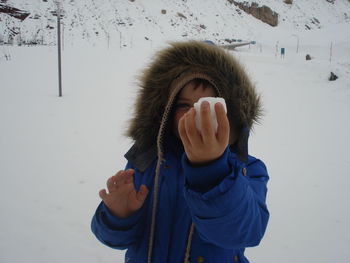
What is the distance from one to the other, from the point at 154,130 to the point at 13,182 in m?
1.55

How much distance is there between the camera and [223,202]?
0.48 m

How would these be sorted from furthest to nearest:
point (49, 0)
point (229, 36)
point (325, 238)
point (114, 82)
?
point (229, 36), point (49, 0), point (114, 82), point (325, 238)

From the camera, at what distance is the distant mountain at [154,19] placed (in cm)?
1259

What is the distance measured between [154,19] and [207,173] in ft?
63.6

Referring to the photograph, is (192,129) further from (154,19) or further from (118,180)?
(154,19)

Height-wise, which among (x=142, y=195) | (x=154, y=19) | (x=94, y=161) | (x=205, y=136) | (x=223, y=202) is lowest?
(x=94, y=161)

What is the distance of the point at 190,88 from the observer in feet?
Answer: 2.62

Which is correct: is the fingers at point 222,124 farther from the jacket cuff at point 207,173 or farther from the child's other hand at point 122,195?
the child's other hand at point 122,195

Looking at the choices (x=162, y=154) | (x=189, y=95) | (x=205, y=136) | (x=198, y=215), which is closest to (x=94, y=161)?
(x=162, y=154)

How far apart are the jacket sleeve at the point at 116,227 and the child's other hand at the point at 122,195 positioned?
20mm

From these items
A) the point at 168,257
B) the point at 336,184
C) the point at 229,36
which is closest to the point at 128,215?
the point at 168,257

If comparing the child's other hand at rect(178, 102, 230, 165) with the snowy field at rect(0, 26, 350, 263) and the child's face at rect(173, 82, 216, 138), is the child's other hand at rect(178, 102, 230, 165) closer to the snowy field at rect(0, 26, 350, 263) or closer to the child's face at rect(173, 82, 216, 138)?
the child's face at rect(173, 82, 216, 138)

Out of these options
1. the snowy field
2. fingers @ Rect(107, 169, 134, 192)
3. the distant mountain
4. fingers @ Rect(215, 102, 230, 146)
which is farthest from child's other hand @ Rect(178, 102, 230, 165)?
the distant mountain

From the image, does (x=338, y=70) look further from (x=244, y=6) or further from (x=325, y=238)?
(x=244, y=6)
